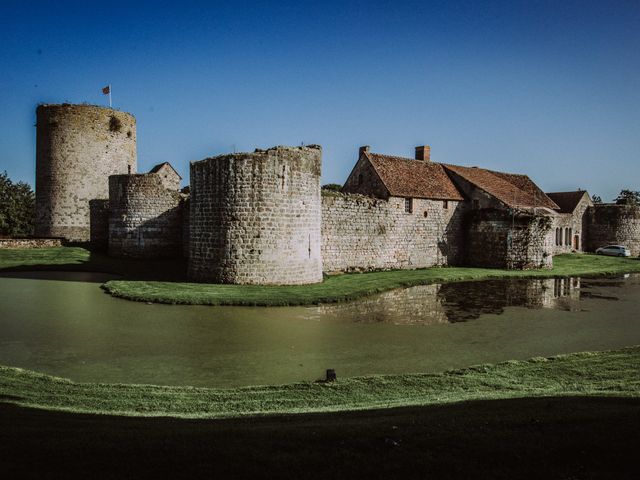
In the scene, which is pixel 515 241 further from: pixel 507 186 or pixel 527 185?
pixel 527 185

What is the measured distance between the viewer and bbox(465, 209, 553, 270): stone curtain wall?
3108cm

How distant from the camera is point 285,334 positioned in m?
12.6

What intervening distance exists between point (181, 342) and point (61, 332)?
3130mm

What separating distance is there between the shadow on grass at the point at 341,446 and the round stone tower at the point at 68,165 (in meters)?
34.1

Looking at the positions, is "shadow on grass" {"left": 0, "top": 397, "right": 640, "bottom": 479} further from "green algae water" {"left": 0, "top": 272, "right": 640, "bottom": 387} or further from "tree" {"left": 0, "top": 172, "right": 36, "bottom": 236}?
"tree" {"left": 0, "top": 172, "right": 36, "bottom": 236}

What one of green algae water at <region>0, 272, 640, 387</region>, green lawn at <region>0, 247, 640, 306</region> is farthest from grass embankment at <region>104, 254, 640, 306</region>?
green algae water at <region>0, 272, 640, 387</region>

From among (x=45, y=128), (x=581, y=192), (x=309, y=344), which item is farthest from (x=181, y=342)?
(x=581, y=192)

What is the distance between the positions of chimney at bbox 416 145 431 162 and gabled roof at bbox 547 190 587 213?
1772 centimetres

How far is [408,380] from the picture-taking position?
8578 millimetres

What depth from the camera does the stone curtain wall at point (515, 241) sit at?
102ft

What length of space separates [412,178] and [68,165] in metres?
24.4

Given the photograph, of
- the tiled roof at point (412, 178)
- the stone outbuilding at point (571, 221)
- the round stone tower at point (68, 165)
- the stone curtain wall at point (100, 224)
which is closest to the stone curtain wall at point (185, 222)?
the stone curtain wall at point (100, 224)

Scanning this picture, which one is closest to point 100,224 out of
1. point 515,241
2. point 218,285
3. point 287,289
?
point 218,285

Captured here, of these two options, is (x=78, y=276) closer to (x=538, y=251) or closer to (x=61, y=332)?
(x=61, y=332)
